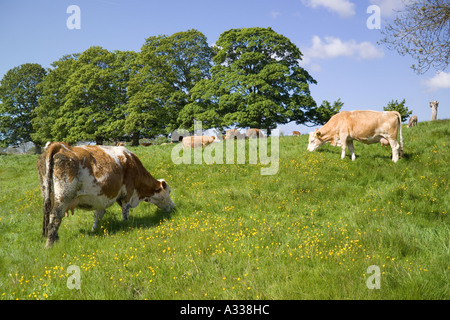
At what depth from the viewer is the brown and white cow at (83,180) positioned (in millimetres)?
6586

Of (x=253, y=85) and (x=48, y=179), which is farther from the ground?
(x=253, y=85)

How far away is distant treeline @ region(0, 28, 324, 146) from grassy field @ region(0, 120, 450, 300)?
20.0 metres

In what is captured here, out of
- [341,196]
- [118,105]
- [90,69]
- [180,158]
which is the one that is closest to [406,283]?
[341,196]

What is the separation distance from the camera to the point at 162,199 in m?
9.19

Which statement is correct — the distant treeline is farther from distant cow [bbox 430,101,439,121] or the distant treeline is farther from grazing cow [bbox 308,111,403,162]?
grazing cow [bbox 308,111,403,162]

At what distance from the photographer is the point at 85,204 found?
7.25m

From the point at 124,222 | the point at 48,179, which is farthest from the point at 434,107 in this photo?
the point at 48,179

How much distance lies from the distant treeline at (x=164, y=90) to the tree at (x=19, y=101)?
136mm

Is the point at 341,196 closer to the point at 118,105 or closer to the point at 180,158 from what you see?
the point at 180,158

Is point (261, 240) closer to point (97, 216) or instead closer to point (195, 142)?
point (97, 216)

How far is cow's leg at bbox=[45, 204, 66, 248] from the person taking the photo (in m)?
6.60

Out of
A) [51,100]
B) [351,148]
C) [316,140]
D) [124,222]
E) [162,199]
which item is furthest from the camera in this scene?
[51,100]

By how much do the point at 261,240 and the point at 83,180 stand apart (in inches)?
170
